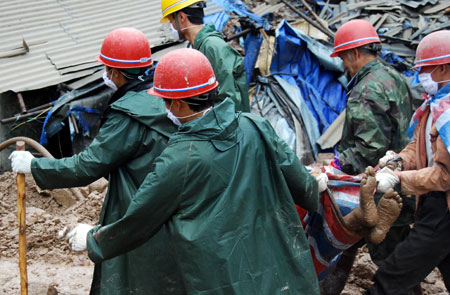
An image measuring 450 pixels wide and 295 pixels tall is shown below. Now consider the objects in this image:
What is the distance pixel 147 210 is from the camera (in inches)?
119

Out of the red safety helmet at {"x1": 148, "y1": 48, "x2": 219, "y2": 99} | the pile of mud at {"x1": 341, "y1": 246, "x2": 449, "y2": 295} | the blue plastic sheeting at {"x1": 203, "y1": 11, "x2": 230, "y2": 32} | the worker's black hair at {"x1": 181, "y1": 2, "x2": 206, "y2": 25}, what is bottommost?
the pile of mud at {"x1": 341, "y1": 246, "x2": 449, "y2": 295}

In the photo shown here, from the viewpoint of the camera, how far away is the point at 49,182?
3818mm

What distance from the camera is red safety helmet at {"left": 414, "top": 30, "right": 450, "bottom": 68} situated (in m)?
4.02

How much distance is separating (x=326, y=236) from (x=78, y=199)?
3.23 m

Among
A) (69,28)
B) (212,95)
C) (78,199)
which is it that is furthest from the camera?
(69,28)

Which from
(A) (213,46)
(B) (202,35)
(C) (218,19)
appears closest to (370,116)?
(A) (213,46)

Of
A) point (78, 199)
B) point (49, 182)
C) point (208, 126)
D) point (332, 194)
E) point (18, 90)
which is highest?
point (208, 126)

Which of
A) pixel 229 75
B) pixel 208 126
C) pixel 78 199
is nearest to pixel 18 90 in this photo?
pixel 78 199

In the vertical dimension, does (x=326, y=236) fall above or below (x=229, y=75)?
below

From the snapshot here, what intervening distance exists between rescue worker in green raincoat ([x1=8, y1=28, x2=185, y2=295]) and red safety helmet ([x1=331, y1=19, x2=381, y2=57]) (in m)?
1.71

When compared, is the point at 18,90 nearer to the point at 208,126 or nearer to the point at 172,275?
the point at 172,275

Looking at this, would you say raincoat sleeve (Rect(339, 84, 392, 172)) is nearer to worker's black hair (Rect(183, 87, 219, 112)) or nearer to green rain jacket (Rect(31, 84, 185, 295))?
green rain jacket (Rect(31, 84, 185, 295))

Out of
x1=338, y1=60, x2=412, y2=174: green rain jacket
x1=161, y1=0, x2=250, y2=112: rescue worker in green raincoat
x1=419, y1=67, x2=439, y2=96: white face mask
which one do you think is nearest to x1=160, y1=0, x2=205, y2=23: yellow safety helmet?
x1=161, y1=0, x2=250, y2=112: rescue worker in green raincoat

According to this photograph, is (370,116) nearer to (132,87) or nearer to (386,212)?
(386,212)
